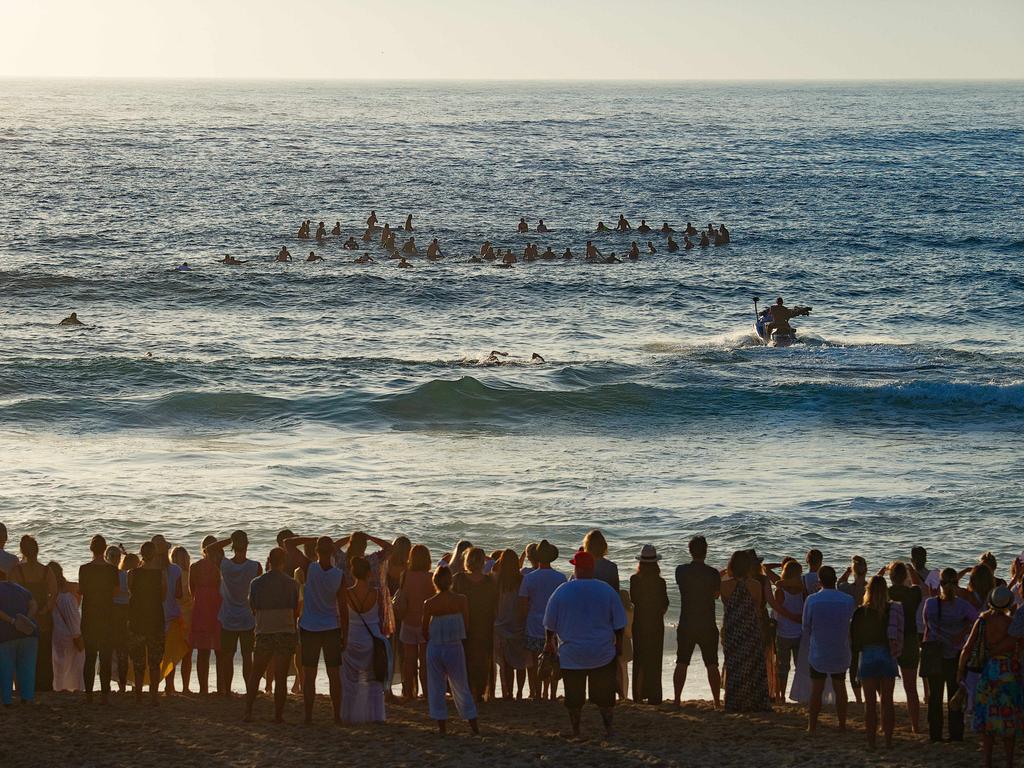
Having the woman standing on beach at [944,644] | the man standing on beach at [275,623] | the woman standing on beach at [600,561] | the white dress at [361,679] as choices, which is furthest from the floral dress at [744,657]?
the man standing on beach at [275,623]

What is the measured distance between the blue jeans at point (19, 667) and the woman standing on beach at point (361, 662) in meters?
2.34

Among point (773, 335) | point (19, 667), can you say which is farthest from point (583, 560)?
point (773, 335)

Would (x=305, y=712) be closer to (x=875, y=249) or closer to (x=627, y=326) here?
(x=627, y=326)

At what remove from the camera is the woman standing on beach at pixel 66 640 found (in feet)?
31.9

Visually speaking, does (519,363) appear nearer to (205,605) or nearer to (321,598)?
(205,605)

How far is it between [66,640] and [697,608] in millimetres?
4855

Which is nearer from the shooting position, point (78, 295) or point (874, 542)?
point (874, 542)

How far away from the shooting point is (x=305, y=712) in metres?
8.95

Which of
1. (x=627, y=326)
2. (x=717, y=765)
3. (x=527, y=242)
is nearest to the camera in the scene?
(x=717, y=765)

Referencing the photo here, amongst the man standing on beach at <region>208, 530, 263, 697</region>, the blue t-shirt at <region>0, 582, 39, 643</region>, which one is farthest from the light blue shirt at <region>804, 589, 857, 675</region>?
the blue t-shirt at <region>0, 582, 39, 643</region>

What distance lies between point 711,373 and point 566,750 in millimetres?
18982

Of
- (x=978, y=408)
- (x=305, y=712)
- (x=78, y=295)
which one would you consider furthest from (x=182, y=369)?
(x=305, y=712)

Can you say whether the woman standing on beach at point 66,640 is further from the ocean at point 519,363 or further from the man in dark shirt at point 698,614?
the ocean at point 519,363

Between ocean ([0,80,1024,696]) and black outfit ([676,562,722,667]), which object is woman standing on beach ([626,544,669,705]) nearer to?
black outfit ([676,562,722,667])
